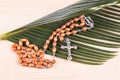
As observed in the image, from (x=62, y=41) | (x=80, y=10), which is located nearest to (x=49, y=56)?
(x=62, y=41)

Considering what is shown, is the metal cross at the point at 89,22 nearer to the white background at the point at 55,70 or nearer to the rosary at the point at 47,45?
the rosary at the point at 47,45

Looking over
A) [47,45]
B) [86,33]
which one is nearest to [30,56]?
[47,45]

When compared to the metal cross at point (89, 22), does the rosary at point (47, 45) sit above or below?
below

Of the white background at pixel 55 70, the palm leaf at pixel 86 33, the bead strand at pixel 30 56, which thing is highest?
the palm leaf at pixel 86 33

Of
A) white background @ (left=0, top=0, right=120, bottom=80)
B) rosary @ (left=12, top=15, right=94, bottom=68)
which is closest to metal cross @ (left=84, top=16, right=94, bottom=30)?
rosary @ (left=12, top=15, right=94, bottom=68)

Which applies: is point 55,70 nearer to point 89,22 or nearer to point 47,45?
point 47,45

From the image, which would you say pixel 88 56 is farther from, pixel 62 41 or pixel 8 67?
pixel 8 67

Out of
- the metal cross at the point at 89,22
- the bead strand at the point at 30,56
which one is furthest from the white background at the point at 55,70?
the metal cross at the point at 89,22

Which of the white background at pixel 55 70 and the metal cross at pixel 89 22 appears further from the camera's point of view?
the metal cross at pixel 89 22
